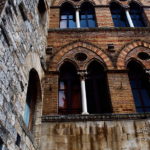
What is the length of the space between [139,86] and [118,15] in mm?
3903

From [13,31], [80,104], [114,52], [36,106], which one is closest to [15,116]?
[13,31]

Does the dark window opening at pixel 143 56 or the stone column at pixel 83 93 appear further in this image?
the dark window opening at pixel 143 56

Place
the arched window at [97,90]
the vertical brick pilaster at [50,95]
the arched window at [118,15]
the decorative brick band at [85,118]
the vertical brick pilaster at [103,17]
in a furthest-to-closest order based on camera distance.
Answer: the arched window at [118,15] → the vertical brick pilaster at [103,17] → the arched window at [97,90] → the vertical brick pilaster at [50,95] → the decorative brick band at [85,118]

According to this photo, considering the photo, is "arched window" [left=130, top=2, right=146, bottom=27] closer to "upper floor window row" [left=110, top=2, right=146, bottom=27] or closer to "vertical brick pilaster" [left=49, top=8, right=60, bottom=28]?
"upper floor window row" [left=110, top=2, right=146, bottom=27]

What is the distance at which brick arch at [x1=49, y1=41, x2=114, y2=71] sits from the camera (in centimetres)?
730

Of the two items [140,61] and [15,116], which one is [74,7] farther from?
[15,116]

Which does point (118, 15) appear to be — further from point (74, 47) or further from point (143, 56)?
point (74, 47)

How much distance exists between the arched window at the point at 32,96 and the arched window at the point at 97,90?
1.64m

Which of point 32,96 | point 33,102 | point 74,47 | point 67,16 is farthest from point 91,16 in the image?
point 33,102

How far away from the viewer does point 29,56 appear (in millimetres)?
5195

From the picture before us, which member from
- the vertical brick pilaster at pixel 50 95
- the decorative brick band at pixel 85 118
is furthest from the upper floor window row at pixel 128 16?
the decorative brick band at pixel 85 118

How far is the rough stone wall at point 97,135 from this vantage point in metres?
5.50

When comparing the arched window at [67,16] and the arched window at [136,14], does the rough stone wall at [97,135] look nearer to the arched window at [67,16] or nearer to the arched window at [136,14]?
the arched window at [67,16]

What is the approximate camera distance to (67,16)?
31.6 ft
